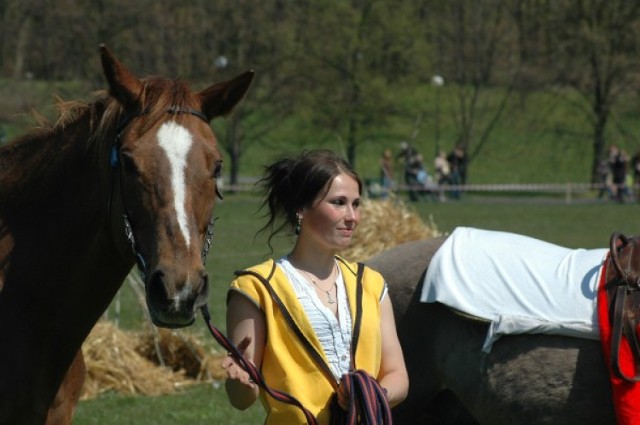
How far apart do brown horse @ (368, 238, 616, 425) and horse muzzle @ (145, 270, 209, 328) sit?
5.88 feet

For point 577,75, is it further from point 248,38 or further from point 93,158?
point 93,158

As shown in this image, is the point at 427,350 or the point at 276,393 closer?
the point at 276,393

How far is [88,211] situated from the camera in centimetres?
439

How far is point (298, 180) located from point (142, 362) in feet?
18.9

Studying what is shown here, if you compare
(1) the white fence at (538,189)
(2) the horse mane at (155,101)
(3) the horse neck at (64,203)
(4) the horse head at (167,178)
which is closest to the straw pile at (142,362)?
(3) the horse neck at (64,203)

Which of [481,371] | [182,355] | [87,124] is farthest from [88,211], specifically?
[182,355]

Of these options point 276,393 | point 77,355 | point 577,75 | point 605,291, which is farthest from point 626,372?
point 577,75

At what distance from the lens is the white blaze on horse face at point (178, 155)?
375 centimetres

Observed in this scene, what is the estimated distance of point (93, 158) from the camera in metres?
4.40

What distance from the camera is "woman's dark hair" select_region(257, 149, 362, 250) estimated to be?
4.03 m

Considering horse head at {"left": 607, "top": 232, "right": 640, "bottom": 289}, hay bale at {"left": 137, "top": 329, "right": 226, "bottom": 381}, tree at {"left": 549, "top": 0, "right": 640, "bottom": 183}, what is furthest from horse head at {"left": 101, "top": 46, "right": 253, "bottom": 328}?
tree at {"left": 549, "top": 0, "right": 640, "bottom": 183}

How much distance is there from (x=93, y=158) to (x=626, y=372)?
2.42m

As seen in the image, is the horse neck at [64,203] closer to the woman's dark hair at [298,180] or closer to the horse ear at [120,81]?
the horse ear at [120,81]

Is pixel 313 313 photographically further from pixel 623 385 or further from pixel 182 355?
pixel 182 355
